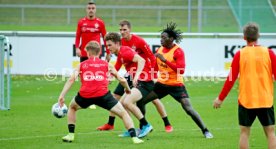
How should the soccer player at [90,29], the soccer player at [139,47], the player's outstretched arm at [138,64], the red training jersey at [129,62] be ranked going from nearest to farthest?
the player's outstretched arm at [138,64] → the red training jersey at [129,62] → the soccer player at [139,47] → the soccer player at [90,29]

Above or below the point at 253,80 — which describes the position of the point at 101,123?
below

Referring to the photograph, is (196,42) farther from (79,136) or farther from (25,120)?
(79,136)

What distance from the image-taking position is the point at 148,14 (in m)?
28.1

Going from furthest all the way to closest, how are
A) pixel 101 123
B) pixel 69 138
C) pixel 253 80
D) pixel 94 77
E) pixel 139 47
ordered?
pixel 101 123 → pixel 139 47 → pixel 69 138 → pixel 94 77 → pixel 253 80

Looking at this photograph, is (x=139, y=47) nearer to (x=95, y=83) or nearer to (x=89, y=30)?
(x=95, y=83)

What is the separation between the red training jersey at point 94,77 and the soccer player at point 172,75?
4.14 ft

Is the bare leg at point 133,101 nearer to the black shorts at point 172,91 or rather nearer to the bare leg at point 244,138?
the black shorts at point 172,91

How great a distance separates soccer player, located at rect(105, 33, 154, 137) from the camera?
1258 centimetres

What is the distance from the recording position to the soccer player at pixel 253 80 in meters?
9.65

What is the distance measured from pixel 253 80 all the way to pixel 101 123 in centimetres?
552

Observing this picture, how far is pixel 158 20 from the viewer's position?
28.2 meters

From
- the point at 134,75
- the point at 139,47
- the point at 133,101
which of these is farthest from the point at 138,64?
the point at 139,47

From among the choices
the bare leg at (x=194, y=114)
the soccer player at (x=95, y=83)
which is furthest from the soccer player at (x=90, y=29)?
the soccer player at (x=95, y=83)

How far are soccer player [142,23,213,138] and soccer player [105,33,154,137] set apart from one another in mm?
208
